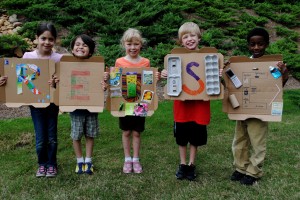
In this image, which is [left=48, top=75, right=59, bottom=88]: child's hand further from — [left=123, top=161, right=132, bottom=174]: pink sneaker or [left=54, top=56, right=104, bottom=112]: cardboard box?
[left=123, top=161, right=132, bottom=174]: pink sneaker

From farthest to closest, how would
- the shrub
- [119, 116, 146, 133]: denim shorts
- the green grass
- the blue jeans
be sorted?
the shrub
[119, 116, 146, 133]: denim shorts
the blue jeans
the green grass

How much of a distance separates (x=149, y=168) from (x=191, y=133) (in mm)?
751

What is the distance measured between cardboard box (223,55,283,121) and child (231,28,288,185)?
9cm

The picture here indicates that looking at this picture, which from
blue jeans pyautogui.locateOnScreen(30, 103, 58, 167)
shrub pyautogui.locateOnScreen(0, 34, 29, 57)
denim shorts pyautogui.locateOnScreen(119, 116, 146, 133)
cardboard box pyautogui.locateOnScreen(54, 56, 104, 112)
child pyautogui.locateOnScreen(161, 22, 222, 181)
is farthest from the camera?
shrub pyautogui.locateOnScreen(0, 34, 29, 57)

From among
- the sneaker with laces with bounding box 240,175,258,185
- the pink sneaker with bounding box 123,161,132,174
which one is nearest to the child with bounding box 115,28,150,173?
the pink sneaker with bounding box 123,161,132,174

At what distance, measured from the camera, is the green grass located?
11.1 feet

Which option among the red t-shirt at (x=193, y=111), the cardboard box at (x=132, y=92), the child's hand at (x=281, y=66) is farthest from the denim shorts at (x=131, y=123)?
the child's hand at (x=281, y=66)

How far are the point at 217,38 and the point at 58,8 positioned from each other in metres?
4.98

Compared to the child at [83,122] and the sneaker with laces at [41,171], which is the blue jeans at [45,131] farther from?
the child at [83,122]

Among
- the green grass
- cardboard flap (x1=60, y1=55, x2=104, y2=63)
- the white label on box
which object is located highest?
cardboard flap (x1=60, y1=55, x2=104, y2=63)

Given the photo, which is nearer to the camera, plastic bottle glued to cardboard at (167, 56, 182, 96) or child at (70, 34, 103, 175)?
plastic bottle glued to cardboard at (167, 56, 182, 96)

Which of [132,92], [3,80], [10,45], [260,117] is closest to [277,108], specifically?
[260,117]

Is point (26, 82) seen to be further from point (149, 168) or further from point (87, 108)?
point (149, 168)

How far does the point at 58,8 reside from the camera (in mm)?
10469
